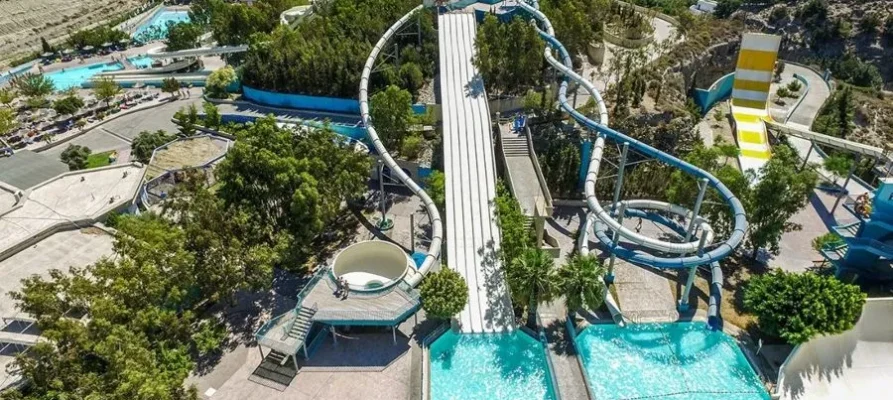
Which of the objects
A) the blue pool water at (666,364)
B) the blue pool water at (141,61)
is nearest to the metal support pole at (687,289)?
the blue pool water at (666,364)

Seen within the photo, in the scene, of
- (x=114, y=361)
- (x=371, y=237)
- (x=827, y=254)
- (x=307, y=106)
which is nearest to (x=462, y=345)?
(x=371, y=237)

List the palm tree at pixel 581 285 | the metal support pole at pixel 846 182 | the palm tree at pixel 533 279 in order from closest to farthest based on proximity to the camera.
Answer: the palm tree at pixel 581 285 < the palm tree at pixel 533 279 < the metal support pole at pixel 846 182

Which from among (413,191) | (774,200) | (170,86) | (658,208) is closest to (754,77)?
(774,200)

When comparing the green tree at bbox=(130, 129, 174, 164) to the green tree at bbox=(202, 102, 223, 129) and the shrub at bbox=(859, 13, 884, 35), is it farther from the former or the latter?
the shrub at bbox=(859, 13, 884, 35)

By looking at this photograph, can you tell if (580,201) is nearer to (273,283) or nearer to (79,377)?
(273,283)

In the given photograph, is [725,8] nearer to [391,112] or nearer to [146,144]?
[391,112]

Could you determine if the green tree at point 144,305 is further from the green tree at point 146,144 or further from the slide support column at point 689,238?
the slide support column at point 689,238

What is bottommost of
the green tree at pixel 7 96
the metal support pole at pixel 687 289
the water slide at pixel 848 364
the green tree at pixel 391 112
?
the water slide at pixel 848 364
